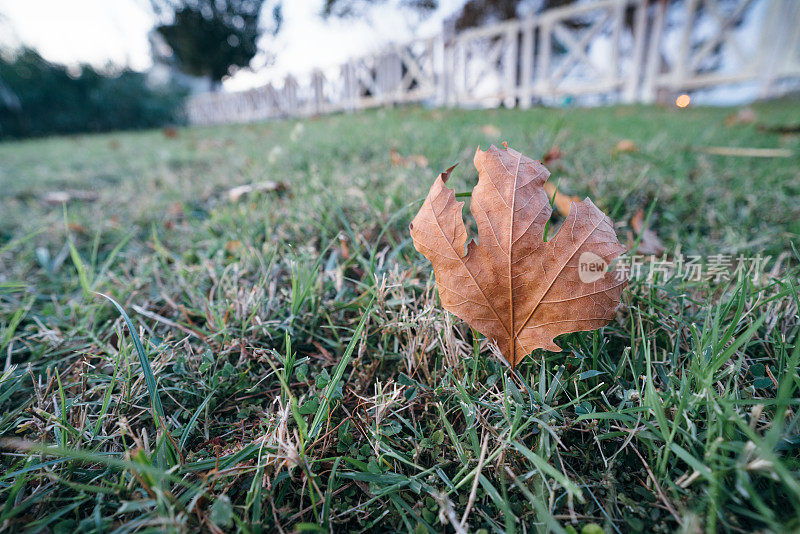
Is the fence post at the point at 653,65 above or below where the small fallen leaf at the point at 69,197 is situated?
above

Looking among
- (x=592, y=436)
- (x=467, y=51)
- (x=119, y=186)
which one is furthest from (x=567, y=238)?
(x=467, y=51)

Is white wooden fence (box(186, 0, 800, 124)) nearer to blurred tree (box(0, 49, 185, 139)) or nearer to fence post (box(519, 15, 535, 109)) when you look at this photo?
fence post (box(519, 15, 535, 109))

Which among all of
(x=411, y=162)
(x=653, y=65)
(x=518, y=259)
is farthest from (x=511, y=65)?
(x=518, y=259)

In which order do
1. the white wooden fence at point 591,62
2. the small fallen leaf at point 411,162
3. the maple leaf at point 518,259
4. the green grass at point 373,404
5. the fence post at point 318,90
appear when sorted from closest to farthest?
the green grass at point 373,404 < the maple leaf at point 518,259 < the small fallen leaf at point 411,162 < the white wooden fence at point 591,62 < the fence post at point 318,90

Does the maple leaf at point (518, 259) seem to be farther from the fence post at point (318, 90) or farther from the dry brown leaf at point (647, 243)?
the fence post at point (318, 90)

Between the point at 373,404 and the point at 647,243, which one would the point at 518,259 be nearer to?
the point at 373,404

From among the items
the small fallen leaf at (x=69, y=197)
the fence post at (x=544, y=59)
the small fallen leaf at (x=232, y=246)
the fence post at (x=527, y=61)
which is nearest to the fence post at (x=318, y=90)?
the fence post at (x=527, y=61)

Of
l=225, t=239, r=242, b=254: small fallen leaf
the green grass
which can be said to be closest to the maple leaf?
the green grass
